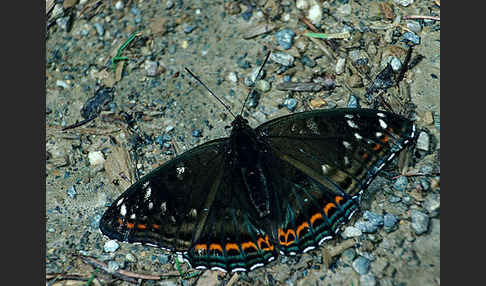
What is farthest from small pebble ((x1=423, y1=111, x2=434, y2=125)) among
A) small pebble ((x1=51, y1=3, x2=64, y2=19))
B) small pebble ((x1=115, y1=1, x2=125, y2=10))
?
small pebble ((x1=51, y1=3, x2=64, y2=19))

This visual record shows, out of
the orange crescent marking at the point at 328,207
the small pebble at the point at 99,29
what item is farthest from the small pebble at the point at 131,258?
the small pebble at the point at 99,29

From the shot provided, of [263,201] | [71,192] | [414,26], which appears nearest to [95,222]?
[71,192]

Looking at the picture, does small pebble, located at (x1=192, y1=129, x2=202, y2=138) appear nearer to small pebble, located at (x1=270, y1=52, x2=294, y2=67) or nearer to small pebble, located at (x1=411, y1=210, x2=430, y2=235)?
small pebble, located at (x1=270, y1=52, x2=294, y2=67)

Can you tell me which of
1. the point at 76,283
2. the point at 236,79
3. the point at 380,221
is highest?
the point at 236,79

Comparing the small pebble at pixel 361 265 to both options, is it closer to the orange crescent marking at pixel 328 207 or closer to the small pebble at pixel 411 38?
the orange crescent marking at pixel 328 207

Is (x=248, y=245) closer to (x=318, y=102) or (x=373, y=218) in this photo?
(x=373, y=218)

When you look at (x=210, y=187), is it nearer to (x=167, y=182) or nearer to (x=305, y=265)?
(x=167, y=182)

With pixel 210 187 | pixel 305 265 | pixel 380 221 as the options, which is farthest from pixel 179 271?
→ pixel 380 221
